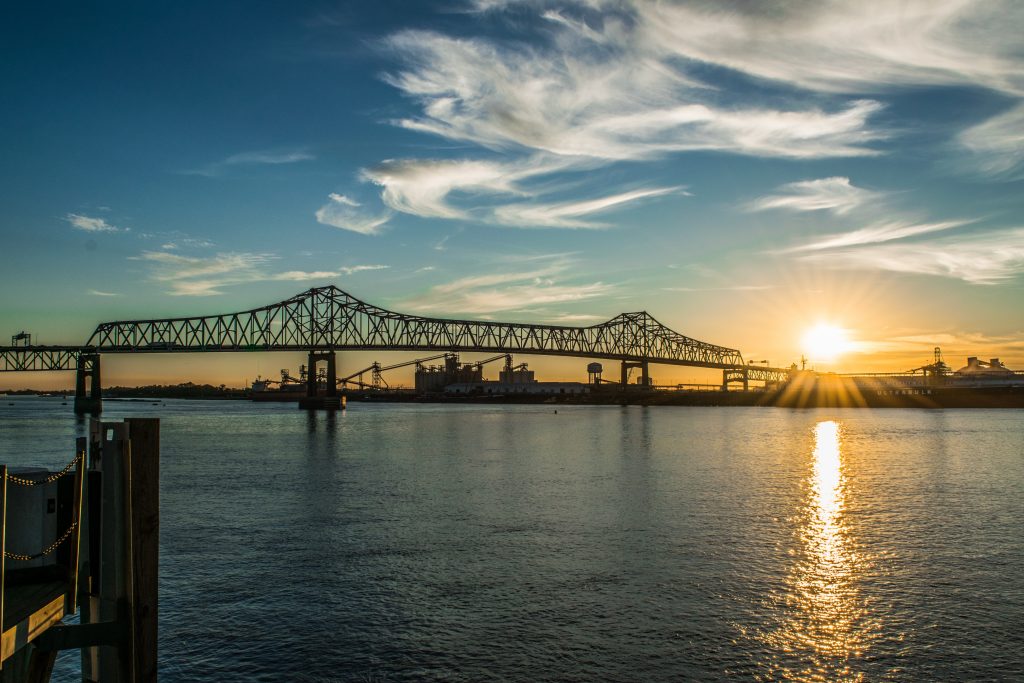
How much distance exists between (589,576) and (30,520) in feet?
45.1

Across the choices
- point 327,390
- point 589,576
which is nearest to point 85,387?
point 327,390

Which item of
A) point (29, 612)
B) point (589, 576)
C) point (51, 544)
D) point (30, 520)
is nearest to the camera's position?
point (29, 612)

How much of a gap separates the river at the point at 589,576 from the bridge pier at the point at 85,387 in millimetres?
121078

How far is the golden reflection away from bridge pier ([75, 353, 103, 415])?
14927 cm

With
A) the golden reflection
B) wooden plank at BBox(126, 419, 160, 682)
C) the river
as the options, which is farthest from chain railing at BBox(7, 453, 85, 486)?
the golden reflection

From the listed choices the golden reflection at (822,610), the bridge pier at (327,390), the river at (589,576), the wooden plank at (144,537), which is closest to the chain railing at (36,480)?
the wooden plank at (144,537)

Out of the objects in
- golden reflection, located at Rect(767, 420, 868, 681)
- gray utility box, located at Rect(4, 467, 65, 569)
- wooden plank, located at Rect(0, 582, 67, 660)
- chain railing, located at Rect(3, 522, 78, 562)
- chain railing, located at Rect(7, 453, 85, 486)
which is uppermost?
chain railing, located at Rect(7, 453, 85, 486)

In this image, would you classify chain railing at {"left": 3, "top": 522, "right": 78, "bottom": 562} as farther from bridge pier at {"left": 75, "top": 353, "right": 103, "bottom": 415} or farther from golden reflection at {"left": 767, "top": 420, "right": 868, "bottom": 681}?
bridge pier at {"left": 75, "top": 353, "right": 103, "bottom": 415}

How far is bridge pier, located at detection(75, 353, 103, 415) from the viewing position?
487ft

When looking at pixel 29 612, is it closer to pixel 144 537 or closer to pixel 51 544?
pixel 51 544

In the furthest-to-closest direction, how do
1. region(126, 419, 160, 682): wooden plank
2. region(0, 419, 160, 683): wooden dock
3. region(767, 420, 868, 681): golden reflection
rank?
1. region(767, 420, 868, 681): golden reflection
2. region(126, 419, 160, 682): wooden plank
3. region(0, 419, 160, 683): wooden dock

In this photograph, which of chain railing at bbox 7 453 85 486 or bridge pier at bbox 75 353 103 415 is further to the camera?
bridge pier at bbox 75 353 103 415

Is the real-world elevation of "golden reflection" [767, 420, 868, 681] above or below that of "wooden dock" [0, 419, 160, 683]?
below

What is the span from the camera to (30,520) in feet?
32.3
